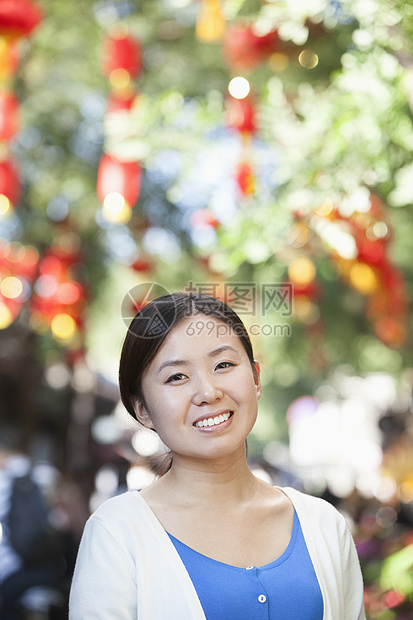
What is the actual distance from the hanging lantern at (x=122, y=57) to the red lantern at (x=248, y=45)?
3.16ft

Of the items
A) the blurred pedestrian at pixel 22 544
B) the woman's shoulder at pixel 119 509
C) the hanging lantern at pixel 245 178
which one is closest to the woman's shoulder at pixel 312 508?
the woman's shoulder at pixel 119 509

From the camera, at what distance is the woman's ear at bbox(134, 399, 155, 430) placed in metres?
1.44

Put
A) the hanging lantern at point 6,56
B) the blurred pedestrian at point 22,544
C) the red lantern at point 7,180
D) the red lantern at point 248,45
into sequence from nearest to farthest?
the red lantern at point 248,45
the hanging lantern at point 6,56
the blurred pedestrian at point 22,544
the red lantern at point 7,180

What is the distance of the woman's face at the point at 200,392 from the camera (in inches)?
51.9

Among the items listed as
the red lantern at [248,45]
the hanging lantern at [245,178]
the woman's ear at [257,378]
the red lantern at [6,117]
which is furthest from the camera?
the red lantern at [6,117]

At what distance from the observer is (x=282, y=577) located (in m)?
1.30

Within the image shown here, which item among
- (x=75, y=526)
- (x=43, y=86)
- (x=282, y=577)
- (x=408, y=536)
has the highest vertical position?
(x=43, y=86)

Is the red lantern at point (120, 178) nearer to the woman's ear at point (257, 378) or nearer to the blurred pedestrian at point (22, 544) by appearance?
the blurred pedestrian at point (22, 544)

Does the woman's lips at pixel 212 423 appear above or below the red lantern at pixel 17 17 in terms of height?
below

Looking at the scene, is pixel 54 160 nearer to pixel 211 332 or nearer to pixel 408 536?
pixel 408 536

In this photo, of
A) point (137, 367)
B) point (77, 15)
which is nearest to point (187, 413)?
point (137, 367)

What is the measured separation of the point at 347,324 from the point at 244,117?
299cm

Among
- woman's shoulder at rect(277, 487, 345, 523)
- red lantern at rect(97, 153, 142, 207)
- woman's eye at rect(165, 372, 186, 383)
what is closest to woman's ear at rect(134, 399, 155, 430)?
woman's eye at rect(165, 372, 186, 383)

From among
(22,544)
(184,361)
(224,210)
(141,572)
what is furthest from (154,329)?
(22,544)
